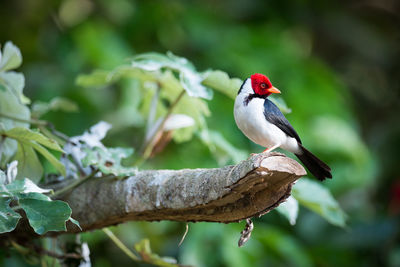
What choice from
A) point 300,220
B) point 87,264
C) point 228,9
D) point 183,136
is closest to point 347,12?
point 228,9

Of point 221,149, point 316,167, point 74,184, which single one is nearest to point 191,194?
point 74,184

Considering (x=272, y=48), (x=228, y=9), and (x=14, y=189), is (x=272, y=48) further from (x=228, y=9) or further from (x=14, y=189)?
(x=14, y=189)

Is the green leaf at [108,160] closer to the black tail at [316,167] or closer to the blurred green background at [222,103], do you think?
the black tail at [316,167]

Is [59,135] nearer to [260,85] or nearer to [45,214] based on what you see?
[45,214]

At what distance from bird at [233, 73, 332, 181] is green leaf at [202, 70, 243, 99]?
0.03 meters

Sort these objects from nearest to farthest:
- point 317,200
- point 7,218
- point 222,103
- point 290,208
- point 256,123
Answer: point 7,218
point 256,123
point 290,208
point 317,200
point 222,103

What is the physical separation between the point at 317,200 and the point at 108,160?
2.46 feet

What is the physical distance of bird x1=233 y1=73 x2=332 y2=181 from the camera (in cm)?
170

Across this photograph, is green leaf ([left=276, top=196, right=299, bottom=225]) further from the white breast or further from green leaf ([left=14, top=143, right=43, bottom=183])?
green leaf ([left=14, top=143, right=43, bottom=183])

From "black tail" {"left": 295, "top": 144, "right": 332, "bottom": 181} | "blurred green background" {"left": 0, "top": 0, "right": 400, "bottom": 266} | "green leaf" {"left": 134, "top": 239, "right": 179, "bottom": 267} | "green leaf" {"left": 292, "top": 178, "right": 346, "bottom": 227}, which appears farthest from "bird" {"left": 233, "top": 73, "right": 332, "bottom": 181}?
"blurred green background" {"left": 0, "top": 0, "right": 400, "bottom": 266}

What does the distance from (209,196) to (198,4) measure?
121 inches

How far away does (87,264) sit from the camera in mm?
1885


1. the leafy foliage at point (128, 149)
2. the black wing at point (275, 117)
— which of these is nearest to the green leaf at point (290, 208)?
the leafy foliage at point (128, 149)

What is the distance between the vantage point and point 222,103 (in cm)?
347
